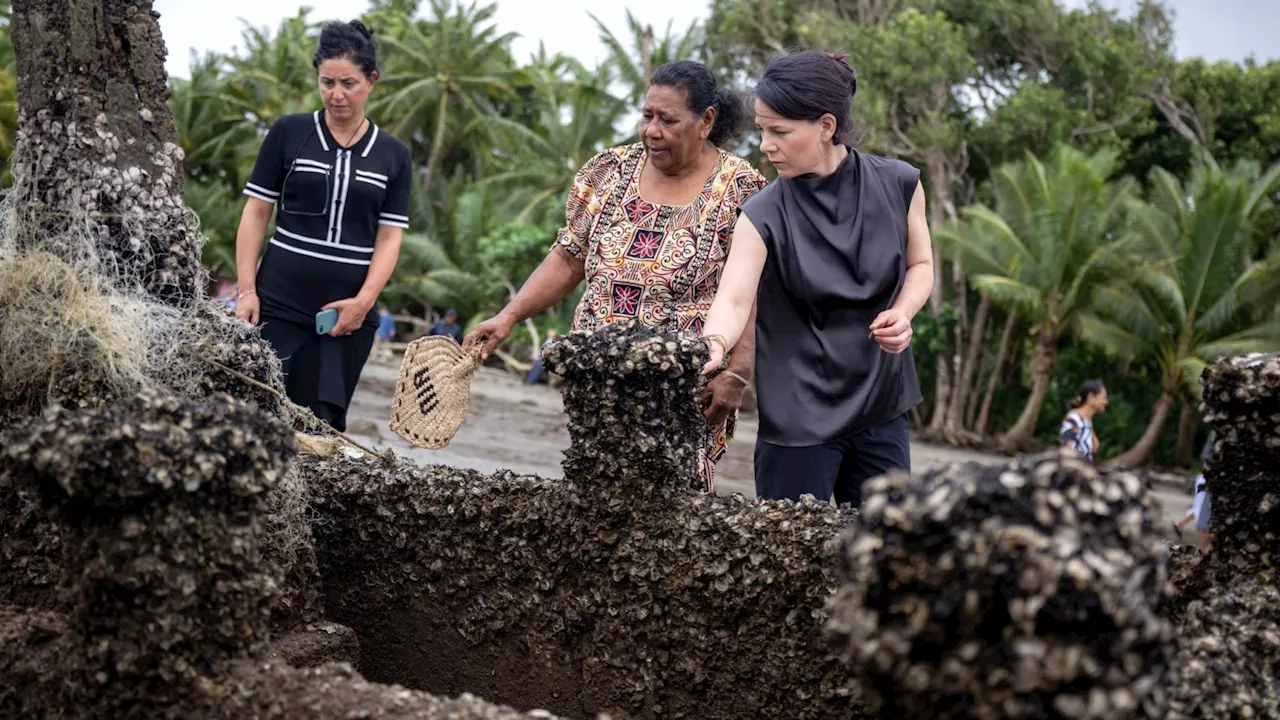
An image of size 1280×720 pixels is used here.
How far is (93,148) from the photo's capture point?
11.5 feet

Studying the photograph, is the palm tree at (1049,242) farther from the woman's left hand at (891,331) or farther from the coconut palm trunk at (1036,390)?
the woman's left hand at (891,331)

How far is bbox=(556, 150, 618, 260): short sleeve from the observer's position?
4477mm

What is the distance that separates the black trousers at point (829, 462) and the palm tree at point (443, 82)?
32.9 metres

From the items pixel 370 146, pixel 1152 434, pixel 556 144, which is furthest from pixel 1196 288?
pixel 370 146

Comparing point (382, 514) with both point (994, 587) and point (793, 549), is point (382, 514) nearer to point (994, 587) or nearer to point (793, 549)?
point (793, 549)

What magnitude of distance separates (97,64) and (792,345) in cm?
210

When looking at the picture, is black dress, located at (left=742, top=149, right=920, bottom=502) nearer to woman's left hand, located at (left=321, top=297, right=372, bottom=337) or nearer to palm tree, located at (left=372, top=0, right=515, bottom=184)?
woman's left hand, located at (left=321, top=297, right=372, bottom=337)

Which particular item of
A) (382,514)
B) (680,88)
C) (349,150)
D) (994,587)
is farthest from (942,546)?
(349,150)

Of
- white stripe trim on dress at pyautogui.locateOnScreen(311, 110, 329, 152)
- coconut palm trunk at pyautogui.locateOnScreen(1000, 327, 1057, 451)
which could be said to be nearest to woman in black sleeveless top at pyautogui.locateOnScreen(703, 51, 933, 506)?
white stripe trim on dress at pyautogui.locateOnScreen(311, 110, 329, 152)

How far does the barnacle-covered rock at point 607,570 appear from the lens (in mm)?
3289

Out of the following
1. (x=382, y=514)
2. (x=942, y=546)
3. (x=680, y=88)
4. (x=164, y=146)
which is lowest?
(x=382, y=514)

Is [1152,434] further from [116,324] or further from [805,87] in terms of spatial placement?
[116,324]

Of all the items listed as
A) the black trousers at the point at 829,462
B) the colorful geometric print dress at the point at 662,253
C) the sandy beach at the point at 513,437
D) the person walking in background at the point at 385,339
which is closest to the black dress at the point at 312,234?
the colorful geometric print dress at the point at 662,253

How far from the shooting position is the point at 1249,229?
69.1 feet
